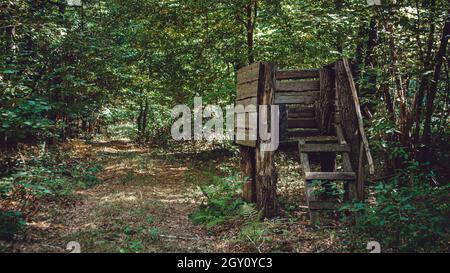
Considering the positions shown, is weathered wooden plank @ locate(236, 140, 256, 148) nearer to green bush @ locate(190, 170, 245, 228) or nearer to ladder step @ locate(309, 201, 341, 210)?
green bush @ locate(190, 170, 245, 228)

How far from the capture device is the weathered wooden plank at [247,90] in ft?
29.3

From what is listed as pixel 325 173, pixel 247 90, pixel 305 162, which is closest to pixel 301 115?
pixel 247 90

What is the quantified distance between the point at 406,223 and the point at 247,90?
5.01m

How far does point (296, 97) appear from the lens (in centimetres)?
876

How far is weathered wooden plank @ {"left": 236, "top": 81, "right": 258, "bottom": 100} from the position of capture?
8922mm

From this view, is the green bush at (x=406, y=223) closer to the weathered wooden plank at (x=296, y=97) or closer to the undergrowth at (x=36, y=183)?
the weathered wooden plank at (x=296, y=97)

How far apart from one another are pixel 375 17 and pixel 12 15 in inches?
372

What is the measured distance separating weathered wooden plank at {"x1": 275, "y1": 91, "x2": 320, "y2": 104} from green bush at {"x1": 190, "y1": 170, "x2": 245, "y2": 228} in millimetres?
2321

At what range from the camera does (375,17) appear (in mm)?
9094

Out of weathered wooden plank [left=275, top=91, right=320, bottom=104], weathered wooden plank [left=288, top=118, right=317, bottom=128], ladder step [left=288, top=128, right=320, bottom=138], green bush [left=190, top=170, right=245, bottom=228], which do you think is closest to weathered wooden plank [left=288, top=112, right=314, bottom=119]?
weathered wooden plank [left=288, top=118, right=317, bottom=128]

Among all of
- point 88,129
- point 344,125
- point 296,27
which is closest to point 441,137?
point 344,125

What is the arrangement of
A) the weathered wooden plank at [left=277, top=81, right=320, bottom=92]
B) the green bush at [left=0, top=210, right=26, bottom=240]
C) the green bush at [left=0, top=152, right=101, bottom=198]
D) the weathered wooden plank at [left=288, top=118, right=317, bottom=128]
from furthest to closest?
the weathered wooden plank at [left=288, top=118, right=317, bottom=128], the green bush at [left=0, top=152, right=101, bottom=198], the weathered wooden plank at [left=277, top=81, right=320, bottom=92], the green bush at [left=0, top=210, right=26, bottom=240]

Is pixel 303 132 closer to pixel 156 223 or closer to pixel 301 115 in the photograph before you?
pixel 301 115

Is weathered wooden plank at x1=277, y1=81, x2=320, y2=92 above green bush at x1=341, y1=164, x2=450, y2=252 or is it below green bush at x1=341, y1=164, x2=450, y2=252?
above
